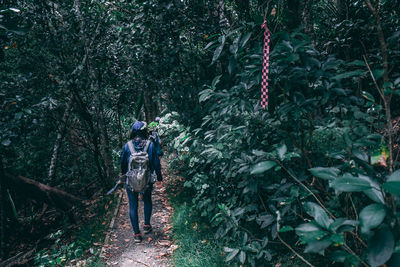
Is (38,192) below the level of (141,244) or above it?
above

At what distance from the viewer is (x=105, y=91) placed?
6523mm

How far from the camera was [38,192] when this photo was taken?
16.5ft

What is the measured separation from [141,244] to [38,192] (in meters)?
2.51

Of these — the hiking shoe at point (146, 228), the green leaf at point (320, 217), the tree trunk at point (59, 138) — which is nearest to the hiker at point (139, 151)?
the hiking shoe at point (146, 228)

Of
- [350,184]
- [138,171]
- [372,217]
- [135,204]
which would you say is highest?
[350,184]

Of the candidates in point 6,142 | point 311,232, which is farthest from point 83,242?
point 311,232

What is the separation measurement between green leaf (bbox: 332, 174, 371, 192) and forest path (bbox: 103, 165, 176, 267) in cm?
345

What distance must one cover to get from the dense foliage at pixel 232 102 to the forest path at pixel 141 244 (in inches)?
38.3

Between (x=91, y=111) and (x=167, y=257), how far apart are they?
4495mm

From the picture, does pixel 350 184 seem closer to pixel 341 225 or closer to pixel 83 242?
pixel 341 225

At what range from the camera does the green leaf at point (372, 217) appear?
899mm

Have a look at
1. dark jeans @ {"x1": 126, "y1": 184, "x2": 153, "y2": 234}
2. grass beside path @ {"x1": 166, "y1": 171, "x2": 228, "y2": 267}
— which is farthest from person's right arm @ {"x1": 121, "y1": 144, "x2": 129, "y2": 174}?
grass beside path @ {"x1": 166, "y1": 171, "x2": 228, "y2": 267}

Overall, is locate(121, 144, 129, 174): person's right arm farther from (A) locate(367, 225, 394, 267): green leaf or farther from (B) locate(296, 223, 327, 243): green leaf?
(A) locate(367, 225, 394, 267): green leaf

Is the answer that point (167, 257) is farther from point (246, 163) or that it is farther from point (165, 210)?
point (246, 163)
